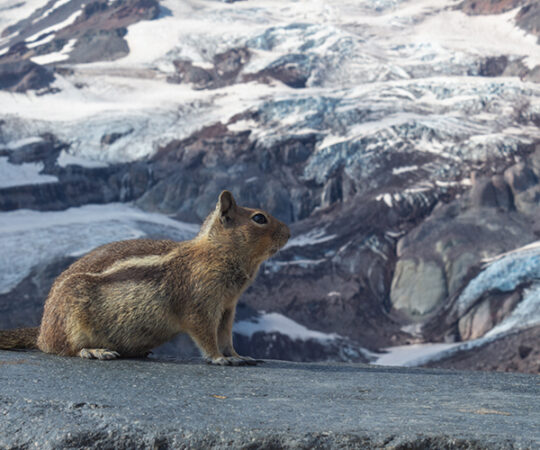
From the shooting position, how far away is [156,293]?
2.96 metres

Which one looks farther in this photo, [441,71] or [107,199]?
[441,71]

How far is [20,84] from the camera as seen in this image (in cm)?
2119

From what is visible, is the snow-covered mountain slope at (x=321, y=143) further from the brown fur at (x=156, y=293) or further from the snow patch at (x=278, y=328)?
the brown fur at (x=156, y=293)

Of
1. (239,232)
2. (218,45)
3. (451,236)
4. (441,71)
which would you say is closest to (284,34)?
(218,45)

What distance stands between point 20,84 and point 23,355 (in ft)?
66.5

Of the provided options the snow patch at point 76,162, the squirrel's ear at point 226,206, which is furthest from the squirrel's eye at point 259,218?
the snow patch at point 76,162

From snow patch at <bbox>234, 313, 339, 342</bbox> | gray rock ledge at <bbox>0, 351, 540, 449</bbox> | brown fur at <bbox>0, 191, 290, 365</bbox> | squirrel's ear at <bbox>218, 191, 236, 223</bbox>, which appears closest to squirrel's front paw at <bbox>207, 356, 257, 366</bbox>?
brown fur at <bbox>0, 191, 290, 365</bbox>

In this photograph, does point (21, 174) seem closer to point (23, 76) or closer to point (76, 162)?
point (76, 162)

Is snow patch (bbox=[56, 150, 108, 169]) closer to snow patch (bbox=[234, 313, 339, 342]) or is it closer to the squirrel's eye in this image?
snow patch (bbox=[234, 313, 339, 342])

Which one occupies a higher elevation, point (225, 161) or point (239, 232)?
point (239, 232)

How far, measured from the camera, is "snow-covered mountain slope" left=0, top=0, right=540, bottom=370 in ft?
43.8

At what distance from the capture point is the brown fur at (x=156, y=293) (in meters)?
2.94

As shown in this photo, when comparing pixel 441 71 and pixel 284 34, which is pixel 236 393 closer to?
pixel 441 71

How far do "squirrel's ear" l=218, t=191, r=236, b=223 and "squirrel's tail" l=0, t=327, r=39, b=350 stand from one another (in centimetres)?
116
